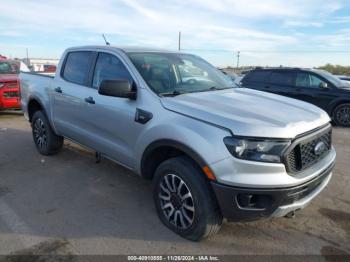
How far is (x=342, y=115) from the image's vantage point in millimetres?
9586

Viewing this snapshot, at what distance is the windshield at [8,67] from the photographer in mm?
11239

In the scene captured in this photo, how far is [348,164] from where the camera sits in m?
5.76

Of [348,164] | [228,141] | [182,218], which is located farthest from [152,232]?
[348,164]

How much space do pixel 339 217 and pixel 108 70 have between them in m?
3.23

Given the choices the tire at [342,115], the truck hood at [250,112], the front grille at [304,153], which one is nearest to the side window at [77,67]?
the truck hood at [250,112]

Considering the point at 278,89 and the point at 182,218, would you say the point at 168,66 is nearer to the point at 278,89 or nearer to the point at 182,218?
the point at 182,218

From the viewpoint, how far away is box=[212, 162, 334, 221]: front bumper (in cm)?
277

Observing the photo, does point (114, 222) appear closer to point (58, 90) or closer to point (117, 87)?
point (117, 87)

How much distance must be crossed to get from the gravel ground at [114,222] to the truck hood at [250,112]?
114cm

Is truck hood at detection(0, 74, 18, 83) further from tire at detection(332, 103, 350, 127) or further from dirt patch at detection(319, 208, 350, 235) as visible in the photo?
tire at detection(332, 103, 350, 127)

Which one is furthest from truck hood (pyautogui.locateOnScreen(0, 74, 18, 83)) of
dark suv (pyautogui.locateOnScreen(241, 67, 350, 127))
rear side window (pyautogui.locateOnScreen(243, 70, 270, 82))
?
dark suv (pyautogui.locateOnScreen(241, 67, 350, 127))

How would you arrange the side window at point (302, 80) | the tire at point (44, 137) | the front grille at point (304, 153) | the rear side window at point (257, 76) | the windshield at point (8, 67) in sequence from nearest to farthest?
the front grille at point (304, 153)
the tire at point (44, 137)
the side window at point (302, 80)
the rear side window at point (257, 76)
the windshield at point (8, 67)

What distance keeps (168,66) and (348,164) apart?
3.71 metres

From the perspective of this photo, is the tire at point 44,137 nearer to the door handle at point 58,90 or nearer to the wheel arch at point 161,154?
the door handle at point 58,90
